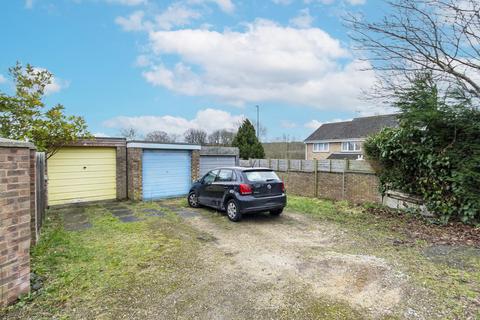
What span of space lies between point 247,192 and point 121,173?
20.4 feet

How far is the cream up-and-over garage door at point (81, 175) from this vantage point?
9195 mm

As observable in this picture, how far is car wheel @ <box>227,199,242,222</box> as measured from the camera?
6.96 m

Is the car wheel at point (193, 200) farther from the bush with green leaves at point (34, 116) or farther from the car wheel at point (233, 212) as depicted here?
the bush with green leaves at point (34, 116)

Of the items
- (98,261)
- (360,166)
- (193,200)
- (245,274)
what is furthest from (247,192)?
(360,166)

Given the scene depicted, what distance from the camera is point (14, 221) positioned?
312cm

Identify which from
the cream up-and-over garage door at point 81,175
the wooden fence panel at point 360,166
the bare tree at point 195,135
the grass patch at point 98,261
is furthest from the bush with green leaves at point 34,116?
the bare tree at point 195,135

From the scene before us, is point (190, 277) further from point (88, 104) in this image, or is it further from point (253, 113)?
point (253, 113)

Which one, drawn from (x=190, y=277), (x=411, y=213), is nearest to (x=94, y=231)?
(x=190, y=277)

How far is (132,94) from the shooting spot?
11.1m

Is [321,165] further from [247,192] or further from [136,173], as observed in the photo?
[136,173]

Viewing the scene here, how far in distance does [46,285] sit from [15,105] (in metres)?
6.48

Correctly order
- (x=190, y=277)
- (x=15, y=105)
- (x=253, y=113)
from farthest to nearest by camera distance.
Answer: (x=253, y=113)
(x=15, y=105)
(x=190, y=277)

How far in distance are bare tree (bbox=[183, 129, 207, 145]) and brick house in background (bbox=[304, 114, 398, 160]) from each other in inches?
515

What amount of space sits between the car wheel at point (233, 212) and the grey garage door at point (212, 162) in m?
5.48
